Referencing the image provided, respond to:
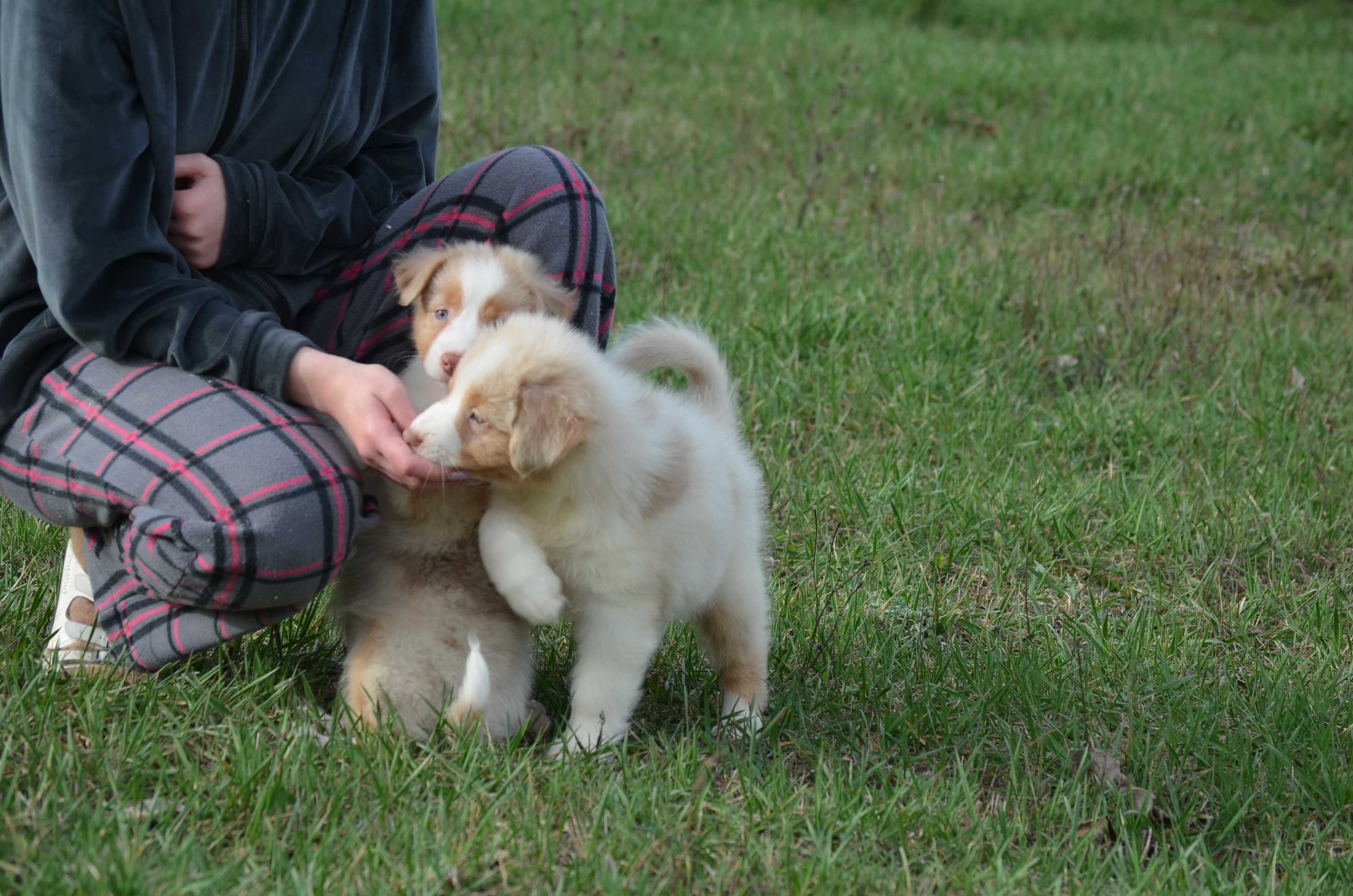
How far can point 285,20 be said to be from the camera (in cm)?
229

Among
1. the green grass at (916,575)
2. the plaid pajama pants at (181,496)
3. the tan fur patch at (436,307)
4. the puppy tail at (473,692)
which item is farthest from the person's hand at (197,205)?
the puppy tail at (473,692)

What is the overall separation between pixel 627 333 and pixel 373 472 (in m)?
0.77

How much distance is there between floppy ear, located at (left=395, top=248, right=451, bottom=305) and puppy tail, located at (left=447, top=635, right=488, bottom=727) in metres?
0.64

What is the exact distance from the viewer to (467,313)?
2.24 metres

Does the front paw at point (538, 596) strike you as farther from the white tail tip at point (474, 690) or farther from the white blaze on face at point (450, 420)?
the white blaze on face at point (450, 420)

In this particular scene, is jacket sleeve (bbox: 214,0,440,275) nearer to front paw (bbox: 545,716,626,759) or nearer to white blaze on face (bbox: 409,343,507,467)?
white blaze on face (bbox: 409,343,507,467)

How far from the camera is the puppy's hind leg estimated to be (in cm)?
Answer: 236

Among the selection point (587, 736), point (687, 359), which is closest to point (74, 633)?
point (587, 736)

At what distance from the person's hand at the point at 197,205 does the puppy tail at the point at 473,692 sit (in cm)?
84

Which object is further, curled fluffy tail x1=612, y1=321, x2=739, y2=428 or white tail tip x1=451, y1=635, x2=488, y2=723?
curled fluffy tail x1=612, y1=321, x2=739, y2=428

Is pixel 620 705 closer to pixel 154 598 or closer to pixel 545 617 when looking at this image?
pixel 545 617

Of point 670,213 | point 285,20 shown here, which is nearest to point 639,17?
point 670,213

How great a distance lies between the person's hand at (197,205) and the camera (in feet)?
7.19

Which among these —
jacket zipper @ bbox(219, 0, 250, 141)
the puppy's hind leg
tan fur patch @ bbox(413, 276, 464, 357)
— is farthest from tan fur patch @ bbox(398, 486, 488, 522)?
jacket zipper @ bbox(219, 0, 250, 141)
